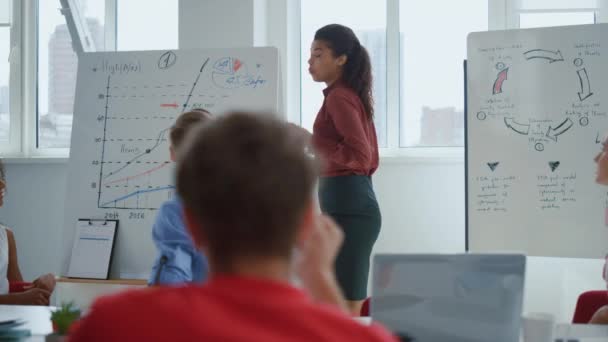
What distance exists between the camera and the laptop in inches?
49.2

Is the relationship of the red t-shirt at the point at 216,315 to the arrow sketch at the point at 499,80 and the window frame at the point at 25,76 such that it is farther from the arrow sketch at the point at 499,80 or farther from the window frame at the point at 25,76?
the window frame at the point at 25,76

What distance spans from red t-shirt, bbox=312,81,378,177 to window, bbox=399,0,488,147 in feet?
4.44

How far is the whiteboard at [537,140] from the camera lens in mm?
3416

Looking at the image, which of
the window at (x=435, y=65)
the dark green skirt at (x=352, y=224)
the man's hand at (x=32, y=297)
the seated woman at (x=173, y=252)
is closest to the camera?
the seated woman at (x=173, y=252)

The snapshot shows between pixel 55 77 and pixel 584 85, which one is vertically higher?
pixel 55 77

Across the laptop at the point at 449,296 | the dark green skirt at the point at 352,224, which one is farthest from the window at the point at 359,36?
the laptop at the point at 449,296

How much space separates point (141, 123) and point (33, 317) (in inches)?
73.5

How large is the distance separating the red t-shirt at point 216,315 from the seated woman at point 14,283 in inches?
86.0

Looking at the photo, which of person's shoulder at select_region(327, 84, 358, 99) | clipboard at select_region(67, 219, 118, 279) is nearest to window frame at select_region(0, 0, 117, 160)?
clipboard at select_region(67, 219, 118, 279)

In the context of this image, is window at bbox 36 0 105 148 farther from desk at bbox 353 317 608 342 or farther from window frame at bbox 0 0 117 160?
desk at bbox 353 317 608 342

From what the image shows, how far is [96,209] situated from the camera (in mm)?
3594

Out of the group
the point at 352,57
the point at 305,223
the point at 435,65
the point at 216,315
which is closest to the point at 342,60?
the point at 352,57

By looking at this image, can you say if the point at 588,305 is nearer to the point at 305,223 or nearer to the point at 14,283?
the point at 305,223

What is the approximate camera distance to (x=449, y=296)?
1.26 m
